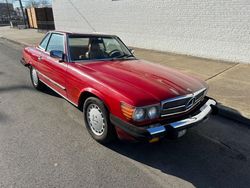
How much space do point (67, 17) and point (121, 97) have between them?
16.8 metres

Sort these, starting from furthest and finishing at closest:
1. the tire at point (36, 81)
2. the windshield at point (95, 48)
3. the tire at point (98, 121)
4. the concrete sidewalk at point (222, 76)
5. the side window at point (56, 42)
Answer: the tire at point (36, 81)
the concrete sidewalk at point (222, 76)
the side window at point (56, 42)
the windshield at point (95, 48)
the tire at point (98, 121)

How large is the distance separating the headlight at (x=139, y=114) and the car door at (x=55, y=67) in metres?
1.71

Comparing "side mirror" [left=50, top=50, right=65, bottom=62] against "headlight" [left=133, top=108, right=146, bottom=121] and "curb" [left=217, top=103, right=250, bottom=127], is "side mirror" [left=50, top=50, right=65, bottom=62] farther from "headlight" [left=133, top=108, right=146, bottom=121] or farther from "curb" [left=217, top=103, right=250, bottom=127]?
"curb" [left=217, top=103, right=250, bottom=127]

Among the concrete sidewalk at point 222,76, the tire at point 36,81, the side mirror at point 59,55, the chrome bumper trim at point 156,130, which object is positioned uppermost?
the side mirror at point 59,55

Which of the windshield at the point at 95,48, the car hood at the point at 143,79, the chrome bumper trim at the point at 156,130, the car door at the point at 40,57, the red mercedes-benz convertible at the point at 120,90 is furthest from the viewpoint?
the car door at the point at 40,57

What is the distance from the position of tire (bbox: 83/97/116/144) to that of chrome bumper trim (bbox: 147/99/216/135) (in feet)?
2.14

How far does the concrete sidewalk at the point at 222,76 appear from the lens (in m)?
4.55

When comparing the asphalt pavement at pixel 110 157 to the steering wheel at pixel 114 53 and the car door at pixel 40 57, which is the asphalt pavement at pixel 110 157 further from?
the steering wheel at pixel 114 53

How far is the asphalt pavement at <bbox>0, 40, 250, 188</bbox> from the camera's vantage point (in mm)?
2623

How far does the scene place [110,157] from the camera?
9.93 feet

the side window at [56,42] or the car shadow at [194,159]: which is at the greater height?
the side window at [56,42]

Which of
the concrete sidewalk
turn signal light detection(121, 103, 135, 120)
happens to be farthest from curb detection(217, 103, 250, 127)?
turn signal light detection(121, 103, 135, 120)

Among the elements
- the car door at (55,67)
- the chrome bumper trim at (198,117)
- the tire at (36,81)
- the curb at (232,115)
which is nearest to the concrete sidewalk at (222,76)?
the curb at (232,115)

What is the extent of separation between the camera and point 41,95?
5.25 metres
